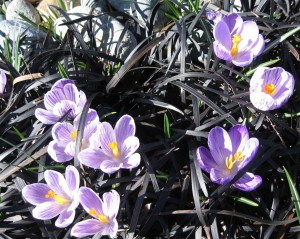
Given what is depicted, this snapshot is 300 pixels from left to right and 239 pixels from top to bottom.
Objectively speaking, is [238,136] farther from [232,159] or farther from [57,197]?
[57,197]

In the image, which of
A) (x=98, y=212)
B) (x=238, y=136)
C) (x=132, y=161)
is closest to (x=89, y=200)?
(x=98, y=212)

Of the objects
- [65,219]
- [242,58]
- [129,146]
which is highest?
[242,58]

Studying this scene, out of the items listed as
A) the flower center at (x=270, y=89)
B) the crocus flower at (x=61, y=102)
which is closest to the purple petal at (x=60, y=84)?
the crocus flower at (x=61, y=102)

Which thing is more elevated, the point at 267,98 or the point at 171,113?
the point at 267,98

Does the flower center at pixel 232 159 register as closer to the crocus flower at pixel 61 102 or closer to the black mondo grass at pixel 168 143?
the black mondo grass at pixel 168 143

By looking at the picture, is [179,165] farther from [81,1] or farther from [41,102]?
[81,1]

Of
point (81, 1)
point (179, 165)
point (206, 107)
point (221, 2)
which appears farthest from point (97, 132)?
point (81, 1)

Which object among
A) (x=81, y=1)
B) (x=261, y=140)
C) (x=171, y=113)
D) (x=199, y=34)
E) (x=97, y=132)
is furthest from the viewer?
(x=81, y=1)
